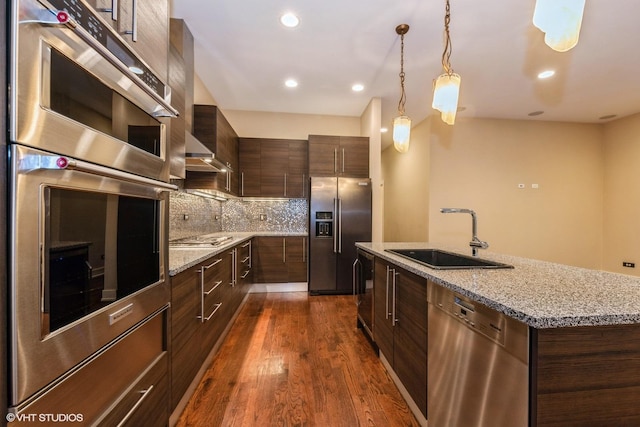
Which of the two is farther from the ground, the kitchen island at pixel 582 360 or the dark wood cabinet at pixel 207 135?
the dark wood cabinet at pixel 207 135

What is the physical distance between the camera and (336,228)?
3844 mm

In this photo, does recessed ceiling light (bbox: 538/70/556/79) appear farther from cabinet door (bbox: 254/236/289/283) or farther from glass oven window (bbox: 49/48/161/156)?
glass oven window (bbox: 49/48/161/156)

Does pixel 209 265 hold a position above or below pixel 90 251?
below

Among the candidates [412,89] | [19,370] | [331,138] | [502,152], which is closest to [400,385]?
[19,370]

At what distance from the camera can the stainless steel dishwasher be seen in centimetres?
81

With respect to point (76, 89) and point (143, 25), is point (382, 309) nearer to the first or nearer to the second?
point (76, 89)

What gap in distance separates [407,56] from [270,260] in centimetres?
318

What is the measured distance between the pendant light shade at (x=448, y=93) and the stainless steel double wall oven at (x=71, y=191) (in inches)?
64.8

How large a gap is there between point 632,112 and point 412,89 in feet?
12.7

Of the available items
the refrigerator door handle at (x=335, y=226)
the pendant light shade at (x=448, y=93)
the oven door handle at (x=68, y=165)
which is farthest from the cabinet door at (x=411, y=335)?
the refrigerator door handle at (x=335, y=226)

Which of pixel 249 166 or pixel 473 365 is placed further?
pixel 249 166

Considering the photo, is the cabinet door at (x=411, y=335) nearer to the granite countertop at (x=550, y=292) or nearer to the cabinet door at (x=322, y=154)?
the granite countertop at (x=550, y=292)

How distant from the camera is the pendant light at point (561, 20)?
1.09 meters

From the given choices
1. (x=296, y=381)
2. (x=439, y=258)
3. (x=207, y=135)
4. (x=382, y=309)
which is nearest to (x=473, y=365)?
(x=382, y=309)
